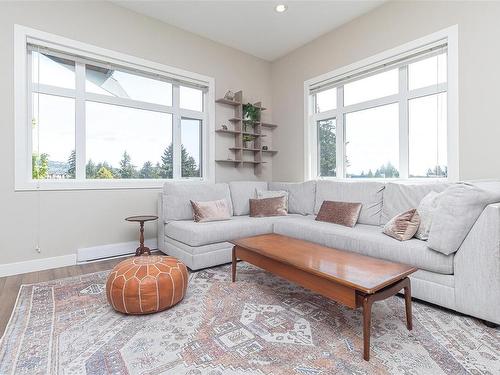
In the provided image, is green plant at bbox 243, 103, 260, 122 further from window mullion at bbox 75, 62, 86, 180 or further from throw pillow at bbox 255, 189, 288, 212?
window mullion at bbox 75, 62, 86, 180

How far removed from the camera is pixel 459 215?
1.85 meters

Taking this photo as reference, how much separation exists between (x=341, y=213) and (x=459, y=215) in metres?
1.30

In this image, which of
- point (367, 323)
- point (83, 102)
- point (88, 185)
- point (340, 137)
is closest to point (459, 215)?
point (367, 323)

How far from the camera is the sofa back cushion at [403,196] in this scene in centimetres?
263

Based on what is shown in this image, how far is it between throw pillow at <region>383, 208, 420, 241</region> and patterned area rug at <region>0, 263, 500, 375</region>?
19.8 inches

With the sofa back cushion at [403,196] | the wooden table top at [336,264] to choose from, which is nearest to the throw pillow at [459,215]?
the wooden table top at [336,264]

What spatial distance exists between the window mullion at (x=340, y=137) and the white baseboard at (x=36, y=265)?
11.9 ft

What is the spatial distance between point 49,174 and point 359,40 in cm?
417

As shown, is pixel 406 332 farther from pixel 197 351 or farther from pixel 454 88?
pixel 454 88

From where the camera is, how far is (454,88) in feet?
9.05

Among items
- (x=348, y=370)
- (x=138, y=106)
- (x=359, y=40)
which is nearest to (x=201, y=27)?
(x=138, y=106)

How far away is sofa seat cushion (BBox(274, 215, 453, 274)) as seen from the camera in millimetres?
1953

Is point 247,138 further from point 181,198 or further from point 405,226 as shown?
point 405,226

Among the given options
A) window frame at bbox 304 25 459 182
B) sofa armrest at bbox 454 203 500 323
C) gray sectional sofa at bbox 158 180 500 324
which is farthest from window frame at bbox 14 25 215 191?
sofa armrest at bbox 454 203 500 323
